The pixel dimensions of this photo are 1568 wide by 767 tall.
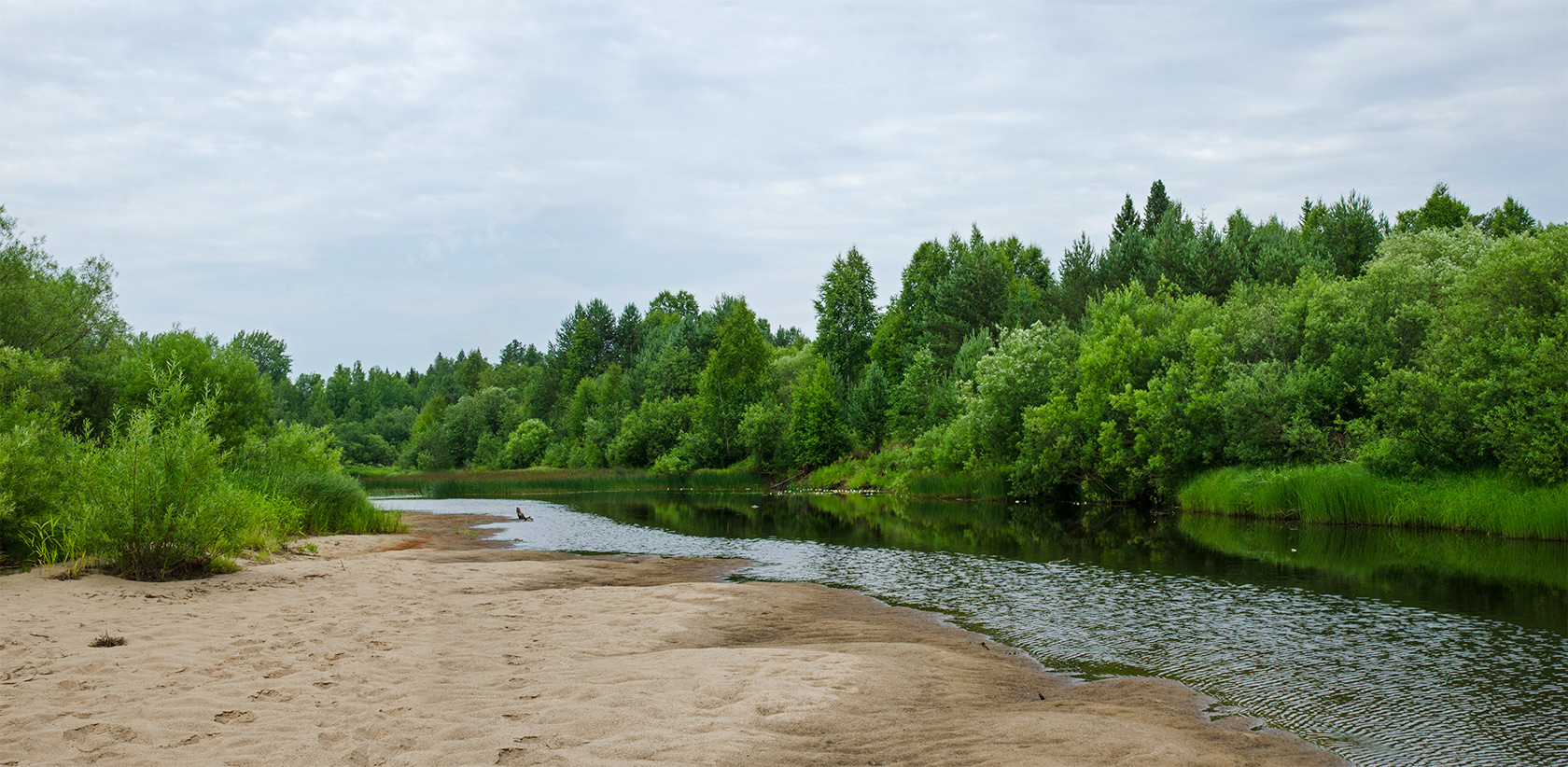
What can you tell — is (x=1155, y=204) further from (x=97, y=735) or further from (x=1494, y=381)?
(x=97, y=735)

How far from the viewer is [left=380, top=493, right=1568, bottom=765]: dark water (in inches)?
343

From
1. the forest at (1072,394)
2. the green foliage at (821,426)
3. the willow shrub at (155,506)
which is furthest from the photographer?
the green foliage at (821,426)

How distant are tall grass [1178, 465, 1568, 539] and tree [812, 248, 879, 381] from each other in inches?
1880

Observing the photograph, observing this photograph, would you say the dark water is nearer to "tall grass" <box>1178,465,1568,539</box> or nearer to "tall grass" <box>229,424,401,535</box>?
"tall grass" <box>1178,465,1568,539</box>

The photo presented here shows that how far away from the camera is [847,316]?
8425cm

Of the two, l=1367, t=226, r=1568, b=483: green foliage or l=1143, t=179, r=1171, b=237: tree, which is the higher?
l=1143, t=179, r=1171, b=237: tree

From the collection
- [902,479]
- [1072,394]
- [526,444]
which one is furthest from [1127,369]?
[526,444]

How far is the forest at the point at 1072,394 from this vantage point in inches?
661

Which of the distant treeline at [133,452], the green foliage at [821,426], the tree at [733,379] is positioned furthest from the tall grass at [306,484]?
the tree at [733,379]

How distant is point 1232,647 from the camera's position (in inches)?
456

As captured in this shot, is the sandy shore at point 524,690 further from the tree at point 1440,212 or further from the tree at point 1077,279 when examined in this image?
the tree at point 1440,212

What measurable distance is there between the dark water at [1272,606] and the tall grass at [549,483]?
4054cm

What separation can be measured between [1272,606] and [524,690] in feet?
40.7

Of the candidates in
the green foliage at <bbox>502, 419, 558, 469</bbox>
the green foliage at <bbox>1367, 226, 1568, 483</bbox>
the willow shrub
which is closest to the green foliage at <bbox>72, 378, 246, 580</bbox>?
the willow shrub
